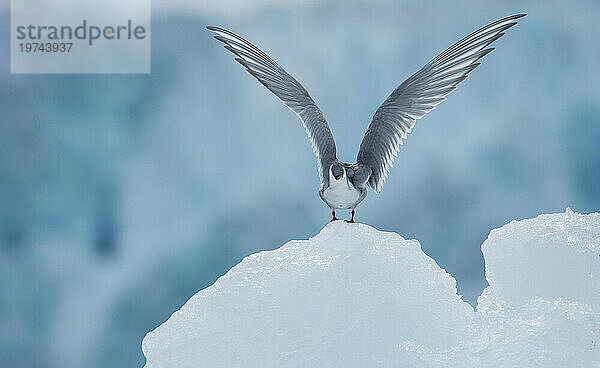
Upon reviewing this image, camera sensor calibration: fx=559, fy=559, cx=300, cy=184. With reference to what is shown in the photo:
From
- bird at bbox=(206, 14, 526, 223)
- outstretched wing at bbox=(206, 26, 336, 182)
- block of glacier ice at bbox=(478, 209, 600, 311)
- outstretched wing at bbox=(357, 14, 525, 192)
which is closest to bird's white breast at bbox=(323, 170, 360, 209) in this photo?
bird at bbox=(206, 14, 526, 223)

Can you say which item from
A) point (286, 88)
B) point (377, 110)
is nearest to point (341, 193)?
point (377, 110)

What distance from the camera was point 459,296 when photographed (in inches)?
66.7

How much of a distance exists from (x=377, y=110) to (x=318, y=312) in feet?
5.66

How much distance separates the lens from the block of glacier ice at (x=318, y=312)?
55.4 inches

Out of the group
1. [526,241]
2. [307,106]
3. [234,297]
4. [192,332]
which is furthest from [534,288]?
[307,106]

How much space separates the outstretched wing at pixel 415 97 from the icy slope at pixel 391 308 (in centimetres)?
119

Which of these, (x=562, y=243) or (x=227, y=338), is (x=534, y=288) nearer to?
(x=562, y=243)

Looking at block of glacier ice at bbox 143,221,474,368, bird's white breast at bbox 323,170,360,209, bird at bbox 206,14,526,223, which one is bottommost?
block of glacier ice at bbox 143,221,474,368

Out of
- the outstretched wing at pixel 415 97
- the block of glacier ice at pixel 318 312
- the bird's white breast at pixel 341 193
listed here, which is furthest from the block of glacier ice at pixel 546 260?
the outstretched wing at pixel 415 97

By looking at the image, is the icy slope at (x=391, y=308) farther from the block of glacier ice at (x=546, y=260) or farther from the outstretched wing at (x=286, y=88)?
the outstretched wing at (x=286, y=88)

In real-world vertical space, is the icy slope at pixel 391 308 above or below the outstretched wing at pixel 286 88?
below

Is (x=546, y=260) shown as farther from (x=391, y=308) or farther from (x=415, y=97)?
(x=415, y=97)

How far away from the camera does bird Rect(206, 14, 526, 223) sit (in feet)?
8.81

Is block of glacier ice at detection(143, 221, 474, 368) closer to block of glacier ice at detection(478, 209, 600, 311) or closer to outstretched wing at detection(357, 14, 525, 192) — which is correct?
block of glacier ice at detection(478, 209, 600, 311)
